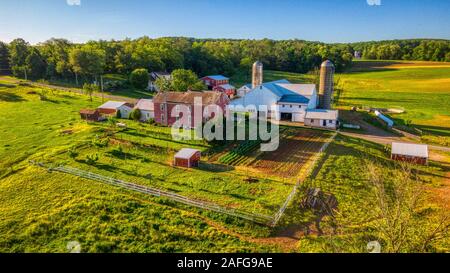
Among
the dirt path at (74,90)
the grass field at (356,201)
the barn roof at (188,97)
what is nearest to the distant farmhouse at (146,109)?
the barn roof at (188,97)

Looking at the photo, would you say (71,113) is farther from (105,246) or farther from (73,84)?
(105,246)

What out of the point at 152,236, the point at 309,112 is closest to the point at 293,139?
the point at 309,112

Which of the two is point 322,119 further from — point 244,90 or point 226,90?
point 226,90

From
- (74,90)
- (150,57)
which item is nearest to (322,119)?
(150,57)

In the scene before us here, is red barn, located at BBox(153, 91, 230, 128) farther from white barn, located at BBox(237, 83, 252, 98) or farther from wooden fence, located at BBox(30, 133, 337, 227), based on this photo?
white barn, located at BBox(237, 83, 252, 98)

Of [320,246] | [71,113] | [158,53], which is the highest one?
[158,53]

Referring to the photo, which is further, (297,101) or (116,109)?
(297,101)

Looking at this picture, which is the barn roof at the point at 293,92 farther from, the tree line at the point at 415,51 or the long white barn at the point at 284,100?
the tree line at the point at 415,51
